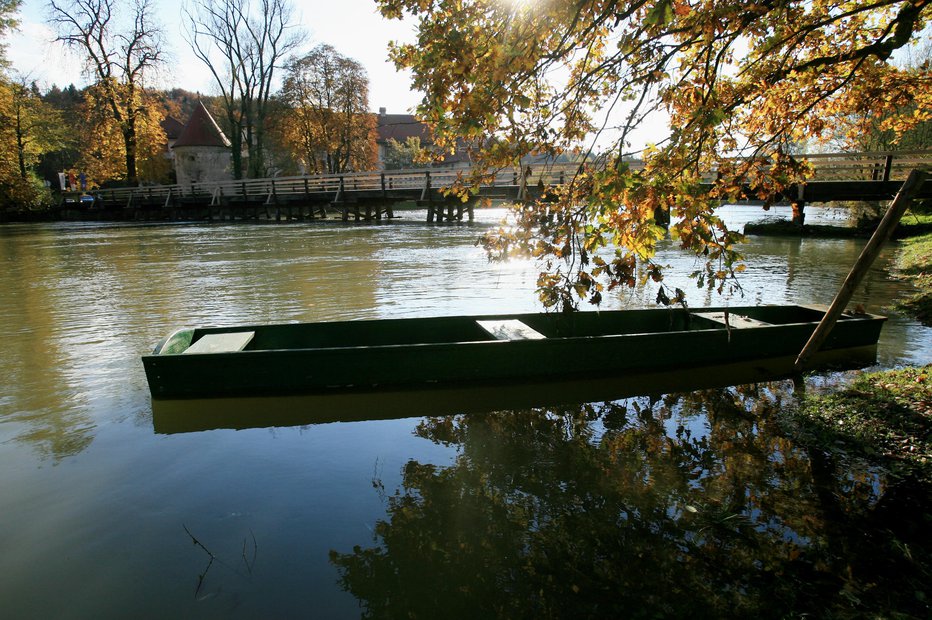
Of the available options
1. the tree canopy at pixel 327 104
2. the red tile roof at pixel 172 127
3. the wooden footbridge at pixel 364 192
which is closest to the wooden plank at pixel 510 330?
the wooden footbridge at pixel 364 192

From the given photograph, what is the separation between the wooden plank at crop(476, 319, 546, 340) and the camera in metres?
6.86

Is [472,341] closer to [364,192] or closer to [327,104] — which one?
[364,192]

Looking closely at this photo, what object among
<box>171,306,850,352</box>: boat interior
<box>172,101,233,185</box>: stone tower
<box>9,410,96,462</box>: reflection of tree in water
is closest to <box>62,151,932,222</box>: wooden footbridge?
<box>172,101,233,185</box>: stone tower

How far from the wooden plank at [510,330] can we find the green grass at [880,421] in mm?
2686

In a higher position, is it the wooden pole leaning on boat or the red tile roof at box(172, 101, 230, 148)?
the red tile roof at box(172, 101, 230, 148)

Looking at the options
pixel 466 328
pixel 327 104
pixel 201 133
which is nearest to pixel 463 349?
pixel 466 328

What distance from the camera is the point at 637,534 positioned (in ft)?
12.6

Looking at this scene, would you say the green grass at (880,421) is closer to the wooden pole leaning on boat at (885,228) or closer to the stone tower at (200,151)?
the wooden pole leaning on boat at (885,228)

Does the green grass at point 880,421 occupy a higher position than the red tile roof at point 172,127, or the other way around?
the red tile roof at point 172,127

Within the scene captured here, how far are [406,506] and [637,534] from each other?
5.05 ft

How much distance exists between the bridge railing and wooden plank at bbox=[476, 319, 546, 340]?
50.8ft

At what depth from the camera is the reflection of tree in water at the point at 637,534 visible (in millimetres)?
3256

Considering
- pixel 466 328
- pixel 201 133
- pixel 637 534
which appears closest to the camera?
pixel 637 534

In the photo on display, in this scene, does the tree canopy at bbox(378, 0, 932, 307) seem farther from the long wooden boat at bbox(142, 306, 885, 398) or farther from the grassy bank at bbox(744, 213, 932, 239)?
the grassy bank at bbox(744, 213, 932, 239)
